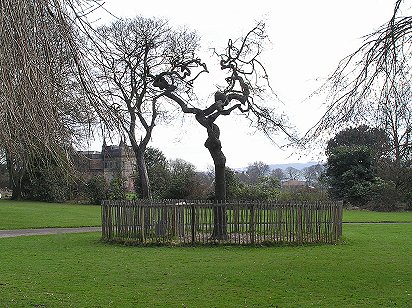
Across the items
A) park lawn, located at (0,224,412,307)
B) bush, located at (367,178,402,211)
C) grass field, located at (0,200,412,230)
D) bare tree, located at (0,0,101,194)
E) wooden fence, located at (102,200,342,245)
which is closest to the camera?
bare tree, located at (0,0,101,194)

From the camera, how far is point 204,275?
40.9 ft

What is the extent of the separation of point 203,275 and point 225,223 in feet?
21.6

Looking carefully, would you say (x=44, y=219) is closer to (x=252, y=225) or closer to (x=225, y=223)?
(x=225, y=223)

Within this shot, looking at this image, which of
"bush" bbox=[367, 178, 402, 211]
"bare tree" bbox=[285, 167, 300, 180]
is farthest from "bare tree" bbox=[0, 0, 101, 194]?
"bare tree" bbox=[285, 167, 300, 180]

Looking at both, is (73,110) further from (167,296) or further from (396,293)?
(396,293)

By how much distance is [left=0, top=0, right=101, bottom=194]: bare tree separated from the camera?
4.13 metres

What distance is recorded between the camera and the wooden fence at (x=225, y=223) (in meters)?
18.9

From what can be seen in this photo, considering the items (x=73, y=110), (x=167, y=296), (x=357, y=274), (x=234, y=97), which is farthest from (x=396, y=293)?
(x=234, y=97)

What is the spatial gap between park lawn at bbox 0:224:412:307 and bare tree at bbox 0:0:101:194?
4985mm

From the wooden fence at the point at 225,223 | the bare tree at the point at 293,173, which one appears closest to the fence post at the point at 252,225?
the wooden fence at the point at 225,223

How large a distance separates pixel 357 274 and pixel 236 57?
10.7 m

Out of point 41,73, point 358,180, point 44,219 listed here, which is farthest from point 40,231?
point 358,180

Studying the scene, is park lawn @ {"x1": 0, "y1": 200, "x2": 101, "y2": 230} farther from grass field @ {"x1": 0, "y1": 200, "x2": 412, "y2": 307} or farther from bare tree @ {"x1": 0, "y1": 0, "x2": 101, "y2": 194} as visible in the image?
bare tree @ {"x1": 0, "y1": 0, "x2": 101, "y2": 194}

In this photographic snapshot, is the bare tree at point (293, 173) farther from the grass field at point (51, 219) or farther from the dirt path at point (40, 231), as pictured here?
the dirt path at point (40, 231)
